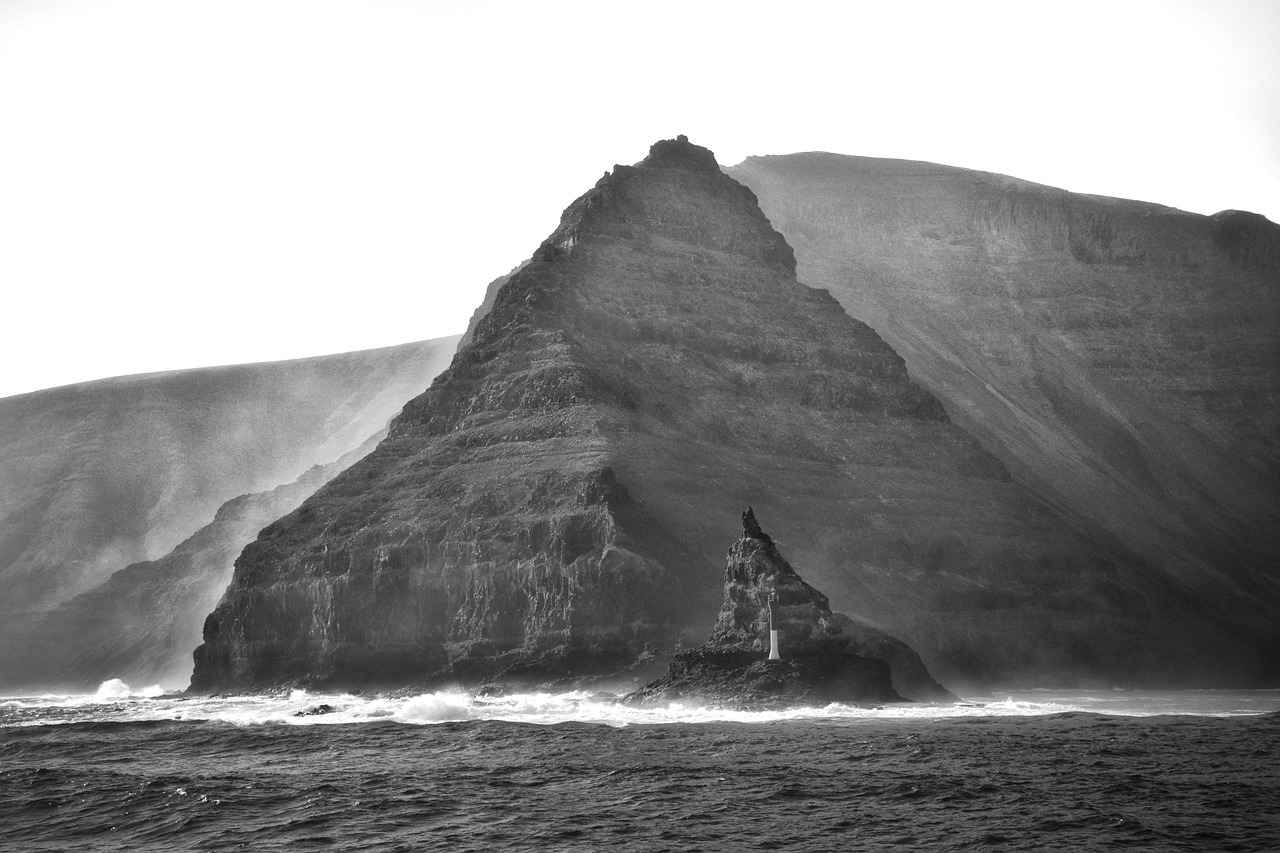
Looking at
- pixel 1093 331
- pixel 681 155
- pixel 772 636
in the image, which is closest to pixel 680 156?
pixel 681 155

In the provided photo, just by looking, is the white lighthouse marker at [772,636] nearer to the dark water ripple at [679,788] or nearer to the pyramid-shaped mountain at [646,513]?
the dark water ripple at [679,788]

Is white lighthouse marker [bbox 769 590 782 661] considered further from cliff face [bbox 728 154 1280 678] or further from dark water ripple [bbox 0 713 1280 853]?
cliff face [bbox 728 154 1280 678]

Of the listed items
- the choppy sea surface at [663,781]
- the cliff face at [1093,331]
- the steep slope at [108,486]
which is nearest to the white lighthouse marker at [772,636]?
the choppy sea surface at [663,781]

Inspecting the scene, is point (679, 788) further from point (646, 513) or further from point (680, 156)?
point (680, 156)

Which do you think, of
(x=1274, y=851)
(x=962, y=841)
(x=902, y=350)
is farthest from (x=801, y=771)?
(x=902, y=350)

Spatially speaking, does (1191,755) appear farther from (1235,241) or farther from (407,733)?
(1235,241)

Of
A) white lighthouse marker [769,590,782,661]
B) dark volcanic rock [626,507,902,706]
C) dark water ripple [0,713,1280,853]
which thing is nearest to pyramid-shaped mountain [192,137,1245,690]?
dark volcanic rock [626,507,902,706]
